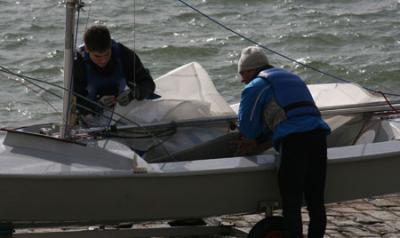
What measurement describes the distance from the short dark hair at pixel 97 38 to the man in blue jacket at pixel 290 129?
876mm

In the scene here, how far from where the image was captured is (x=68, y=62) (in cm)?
699

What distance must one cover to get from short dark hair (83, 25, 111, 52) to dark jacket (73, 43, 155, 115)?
269mm

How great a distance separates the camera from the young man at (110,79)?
735 centimetres

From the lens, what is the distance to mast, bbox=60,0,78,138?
22.8ft

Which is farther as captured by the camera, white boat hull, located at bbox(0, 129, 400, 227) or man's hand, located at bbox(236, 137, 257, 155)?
man's hand, located at bbox(236, 137, 257, 155)

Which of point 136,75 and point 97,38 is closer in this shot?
point 97,38

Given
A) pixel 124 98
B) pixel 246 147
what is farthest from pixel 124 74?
pixel 246 147

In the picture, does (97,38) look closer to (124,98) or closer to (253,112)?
(124,98)

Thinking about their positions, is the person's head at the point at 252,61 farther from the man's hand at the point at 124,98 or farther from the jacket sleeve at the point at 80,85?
the jacket sleeve at the point at 80,85

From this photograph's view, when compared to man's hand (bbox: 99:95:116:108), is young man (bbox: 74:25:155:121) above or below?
above

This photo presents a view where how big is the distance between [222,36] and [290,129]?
10.2 m

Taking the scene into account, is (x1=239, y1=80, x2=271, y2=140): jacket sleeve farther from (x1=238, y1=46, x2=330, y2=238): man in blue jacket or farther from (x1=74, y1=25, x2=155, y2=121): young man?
(x1=74, y1=25, x2=155, y2=121): young man

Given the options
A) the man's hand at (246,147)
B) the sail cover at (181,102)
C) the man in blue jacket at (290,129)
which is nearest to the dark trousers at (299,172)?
the man in blue jacket at (290,129)

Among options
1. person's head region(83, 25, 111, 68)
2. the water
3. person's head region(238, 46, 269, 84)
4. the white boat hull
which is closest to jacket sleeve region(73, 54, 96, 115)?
person's head region(83, 25, 111, 68)
